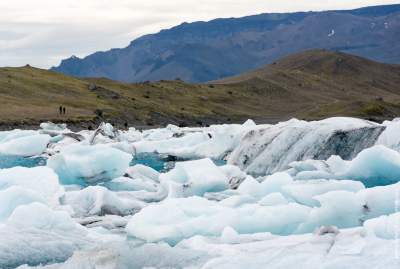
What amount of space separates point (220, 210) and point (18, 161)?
2521 cm

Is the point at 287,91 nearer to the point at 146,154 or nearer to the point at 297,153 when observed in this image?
the point at 146,154

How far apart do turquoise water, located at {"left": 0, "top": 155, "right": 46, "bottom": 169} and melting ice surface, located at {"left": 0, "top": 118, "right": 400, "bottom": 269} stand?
9.76 m

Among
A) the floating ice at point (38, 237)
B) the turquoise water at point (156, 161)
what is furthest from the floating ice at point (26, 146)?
the floating ice at point (38, 237)

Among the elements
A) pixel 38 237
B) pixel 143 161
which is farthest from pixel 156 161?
pixel 38 237

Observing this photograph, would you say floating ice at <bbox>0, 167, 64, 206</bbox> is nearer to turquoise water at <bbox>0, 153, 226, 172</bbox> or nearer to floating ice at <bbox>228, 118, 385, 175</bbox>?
floating ice at <bbox>228, 118, 385, 175</bbox>

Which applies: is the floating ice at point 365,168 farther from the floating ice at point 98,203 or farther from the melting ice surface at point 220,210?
the floating ice at point 98,203

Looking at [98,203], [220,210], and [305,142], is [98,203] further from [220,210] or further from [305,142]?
[305,142]

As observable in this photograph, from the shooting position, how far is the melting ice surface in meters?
13.4

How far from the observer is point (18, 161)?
39531 millimetres

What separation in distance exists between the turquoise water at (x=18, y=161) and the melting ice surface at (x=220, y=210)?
9761 millimetres

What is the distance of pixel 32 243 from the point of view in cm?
1486

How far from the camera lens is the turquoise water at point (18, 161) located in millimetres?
37472

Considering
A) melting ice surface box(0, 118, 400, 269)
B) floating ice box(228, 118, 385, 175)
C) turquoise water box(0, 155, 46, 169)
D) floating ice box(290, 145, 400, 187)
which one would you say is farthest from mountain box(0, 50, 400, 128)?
floating ice box(290, 145, 400, 187)

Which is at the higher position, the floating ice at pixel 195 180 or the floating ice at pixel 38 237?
the floating ice at pixel 38 237
